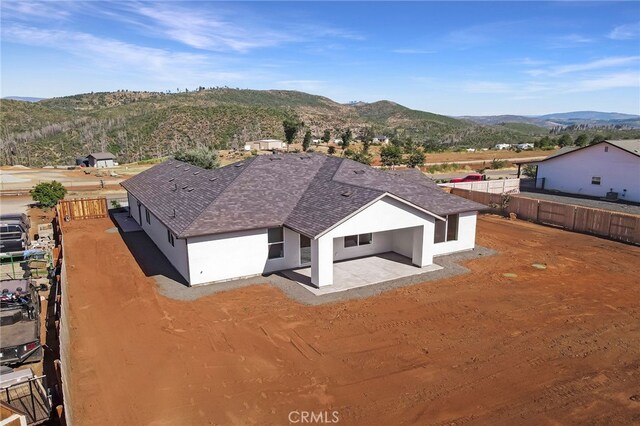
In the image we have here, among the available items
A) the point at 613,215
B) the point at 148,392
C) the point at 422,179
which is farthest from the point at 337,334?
the point at 613,215

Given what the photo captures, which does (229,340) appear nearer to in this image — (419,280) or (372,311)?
(372,311)

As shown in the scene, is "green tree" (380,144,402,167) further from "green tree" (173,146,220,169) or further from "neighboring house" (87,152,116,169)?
"neighboring house" (87,152,116,169)

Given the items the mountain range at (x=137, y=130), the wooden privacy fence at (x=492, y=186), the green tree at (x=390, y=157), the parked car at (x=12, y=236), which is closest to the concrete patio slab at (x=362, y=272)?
the parked car at (x=12, y=236)

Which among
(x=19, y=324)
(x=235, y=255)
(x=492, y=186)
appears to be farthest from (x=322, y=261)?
(x=492, y=186)
